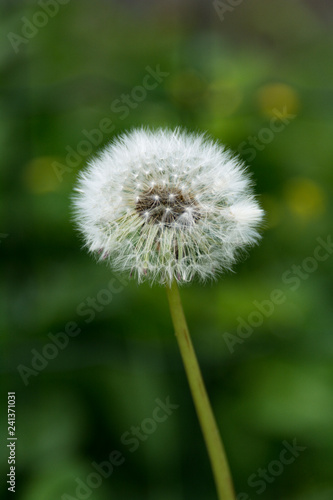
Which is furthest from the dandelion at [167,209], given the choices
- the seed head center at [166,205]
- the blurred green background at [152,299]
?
the blurred green background at [152,299]

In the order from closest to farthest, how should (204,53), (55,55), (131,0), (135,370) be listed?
(135,370)
(55,55)
(204,53)
(131,0)

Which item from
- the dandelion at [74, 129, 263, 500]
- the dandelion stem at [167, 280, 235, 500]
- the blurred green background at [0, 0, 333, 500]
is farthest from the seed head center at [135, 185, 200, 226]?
the blurred green background at [0, 0, 333, 500]

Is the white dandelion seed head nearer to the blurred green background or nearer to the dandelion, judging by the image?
the dandelion

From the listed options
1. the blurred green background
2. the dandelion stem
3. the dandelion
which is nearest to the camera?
the dandelion stem

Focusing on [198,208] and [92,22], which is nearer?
[198,208]

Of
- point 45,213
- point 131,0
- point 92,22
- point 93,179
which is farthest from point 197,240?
point 131,0

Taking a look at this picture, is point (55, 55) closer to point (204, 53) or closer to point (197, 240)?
point (204, 53)
